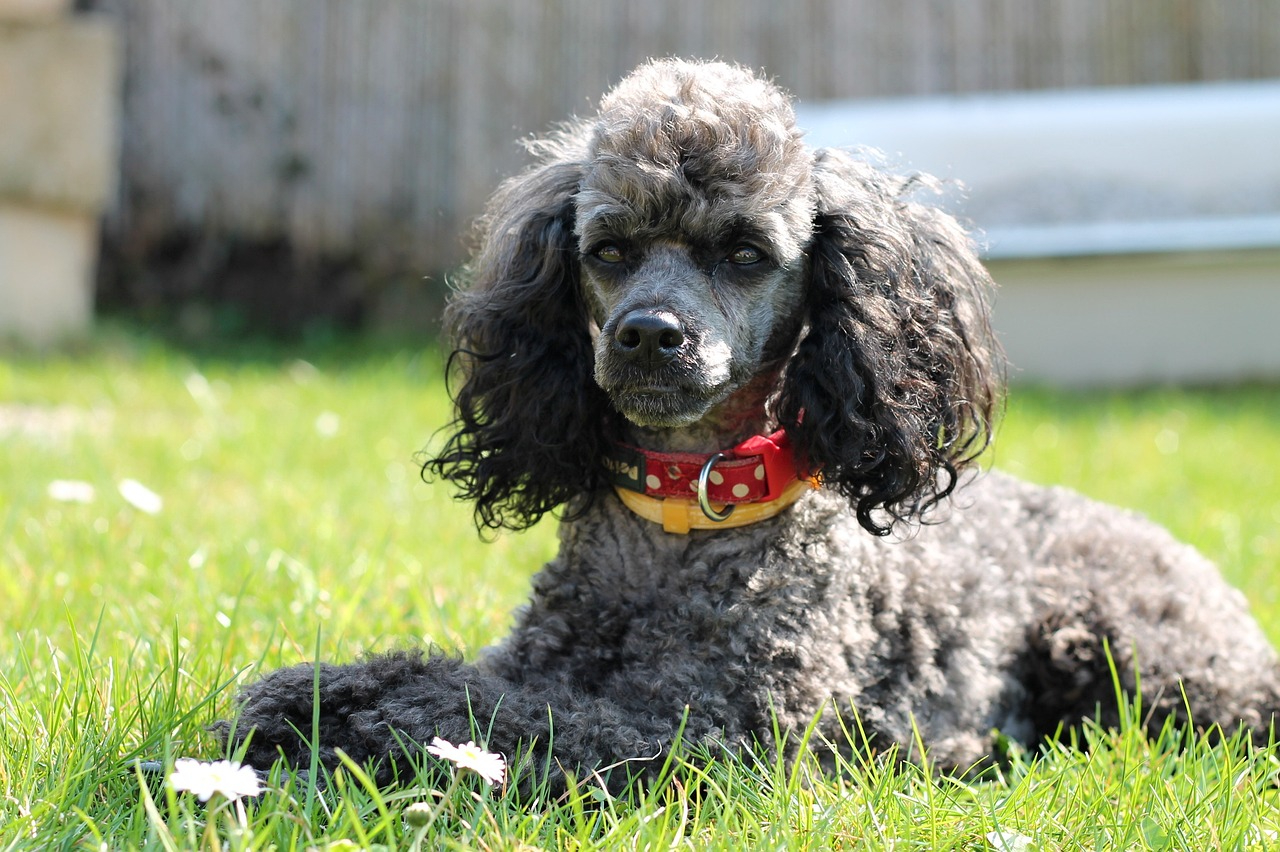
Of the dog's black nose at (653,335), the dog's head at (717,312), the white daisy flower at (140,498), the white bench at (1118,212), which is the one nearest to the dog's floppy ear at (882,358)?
the dog's head at (717,312)

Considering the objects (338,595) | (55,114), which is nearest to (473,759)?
(338,595)

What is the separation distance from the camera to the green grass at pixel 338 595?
196 cm

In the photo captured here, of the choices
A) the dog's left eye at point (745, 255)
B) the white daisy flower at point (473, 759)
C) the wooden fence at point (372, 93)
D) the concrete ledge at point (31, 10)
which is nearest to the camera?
→ the white daisy flower at point (473, 759)

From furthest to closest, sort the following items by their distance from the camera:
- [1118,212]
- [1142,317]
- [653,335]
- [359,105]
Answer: [359,105] < [1118,212] < [1142,317] < [653,335]

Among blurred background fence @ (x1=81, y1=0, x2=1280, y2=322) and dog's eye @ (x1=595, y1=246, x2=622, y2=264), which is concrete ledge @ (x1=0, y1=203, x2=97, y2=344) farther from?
dog's eye @ (x1=595, y1=246, x2=622, y2=264)

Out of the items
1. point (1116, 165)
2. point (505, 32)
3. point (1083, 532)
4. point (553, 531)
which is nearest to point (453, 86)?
point (505, 32)

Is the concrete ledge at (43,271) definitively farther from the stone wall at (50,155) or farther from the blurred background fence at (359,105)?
the blurred background fence at (359,105)

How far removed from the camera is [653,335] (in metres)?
2.30

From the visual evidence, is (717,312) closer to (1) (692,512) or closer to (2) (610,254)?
(2) (610,254)

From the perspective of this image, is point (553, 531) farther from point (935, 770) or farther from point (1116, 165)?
point (1116, 165)

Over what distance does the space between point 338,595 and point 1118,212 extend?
6640 millimetres

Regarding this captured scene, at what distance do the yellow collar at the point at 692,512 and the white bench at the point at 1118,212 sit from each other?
4.25m

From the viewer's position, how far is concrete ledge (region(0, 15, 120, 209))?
22.6ft

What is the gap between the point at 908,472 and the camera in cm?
242
